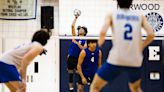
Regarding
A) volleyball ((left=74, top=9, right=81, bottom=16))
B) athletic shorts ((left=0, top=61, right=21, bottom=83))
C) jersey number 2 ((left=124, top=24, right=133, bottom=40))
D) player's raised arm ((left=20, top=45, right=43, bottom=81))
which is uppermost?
volleyball ((left=74, top=9, right=81, bottom=16))

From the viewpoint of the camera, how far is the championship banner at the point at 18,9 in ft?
38.1

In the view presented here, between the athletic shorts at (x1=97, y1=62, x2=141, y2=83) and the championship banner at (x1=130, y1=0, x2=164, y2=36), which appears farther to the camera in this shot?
the championship banner at (x1=130, y1=0, x2=164, y2=36)

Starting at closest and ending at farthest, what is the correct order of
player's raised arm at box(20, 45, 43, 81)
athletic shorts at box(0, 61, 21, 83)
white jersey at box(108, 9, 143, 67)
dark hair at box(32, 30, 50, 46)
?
white jersey at box(108, 9, 143, 67) < player's raised arm at box(20, 45, 43, 81) < dark hair at box(32, 30, 50, 46) < athletic shorts at box(0, 61, 21, 83)

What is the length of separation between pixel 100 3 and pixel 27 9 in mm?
2234

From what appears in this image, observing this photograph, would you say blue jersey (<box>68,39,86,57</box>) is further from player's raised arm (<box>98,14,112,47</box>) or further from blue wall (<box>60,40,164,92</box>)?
player's raised arm (<box>98,14,112,47</box>)

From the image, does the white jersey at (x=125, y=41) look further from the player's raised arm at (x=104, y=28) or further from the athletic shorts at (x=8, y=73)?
Answer: the athletic shorts at (x=8, y=73)

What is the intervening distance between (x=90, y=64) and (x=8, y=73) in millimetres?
→ 2891

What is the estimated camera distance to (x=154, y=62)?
11.4 meters

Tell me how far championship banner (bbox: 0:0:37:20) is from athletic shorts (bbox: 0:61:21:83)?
19.2 feet

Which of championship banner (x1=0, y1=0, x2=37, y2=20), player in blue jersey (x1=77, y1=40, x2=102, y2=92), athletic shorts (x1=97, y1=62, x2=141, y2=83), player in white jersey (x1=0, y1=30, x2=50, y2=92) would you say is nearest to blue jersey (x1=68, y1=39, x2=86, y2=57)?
player in blue jersey (x1=77, y1=40, x2=102, y2=92)

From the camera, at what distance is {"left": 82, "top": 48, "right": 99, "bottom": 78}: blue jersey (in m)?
8.47

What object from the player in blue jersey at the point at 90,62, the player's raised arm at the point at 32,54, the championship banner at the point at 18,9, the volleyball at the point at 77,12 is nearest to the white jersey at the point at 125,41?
the player's raised arm at the point at 32,54

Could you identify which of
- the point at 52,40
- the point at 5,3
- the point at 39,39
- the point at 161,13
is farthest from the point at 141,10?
the point at 39,39

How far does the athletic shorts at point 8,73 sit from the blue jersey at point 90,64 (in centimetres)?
279
